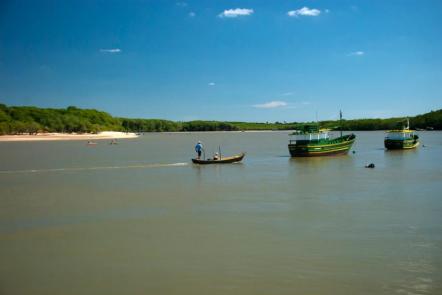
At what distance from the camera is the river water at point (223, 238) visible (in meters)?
7.97

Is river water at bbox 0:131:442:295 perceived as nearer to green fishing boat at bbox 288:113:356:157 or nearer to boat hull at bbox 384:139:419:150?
green fishing boat at bbox 288:113:356:157

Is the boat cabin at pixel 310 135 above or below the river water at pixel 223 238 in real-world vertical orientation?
above

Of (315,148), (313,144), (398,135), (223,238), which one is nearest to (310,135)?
(313,144)

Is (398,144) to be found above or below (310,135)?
below

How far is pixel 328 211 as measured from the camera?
45.0ft

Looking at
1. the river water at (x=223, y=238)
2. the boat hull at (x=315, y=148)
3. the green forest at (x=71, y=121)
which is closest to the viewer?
the river water at (x=223, y=238)

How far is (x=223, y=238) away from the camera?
10742mm

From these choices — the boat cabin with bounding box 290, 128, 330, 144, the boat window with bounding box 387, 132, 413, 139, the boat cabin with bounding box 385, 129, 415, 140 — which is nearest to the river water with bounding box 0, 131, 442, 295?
the boat cabin with bounding box 290, 128, 330, 144

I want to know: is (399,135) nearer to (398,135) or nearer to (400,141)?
(398,135)

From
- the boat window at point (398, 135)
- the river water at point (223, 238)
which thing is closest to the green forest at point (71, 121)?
the boat window at point (398, 135)

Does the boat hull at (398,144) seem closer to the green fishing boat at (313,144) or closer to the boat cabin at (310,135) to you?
the green fishing boat at (313,144)

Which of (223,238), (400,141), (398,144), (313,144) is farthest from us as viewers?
(398,144)

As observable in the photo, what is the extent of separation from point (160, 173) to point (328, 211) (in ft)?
46.2

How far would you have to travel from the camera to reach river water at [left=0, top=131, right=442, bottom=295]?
7.97 meters
